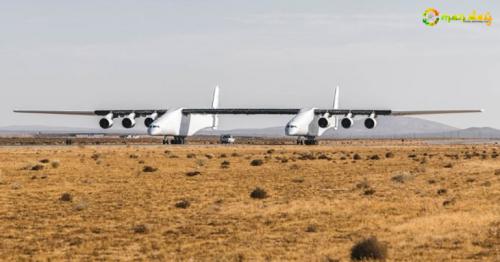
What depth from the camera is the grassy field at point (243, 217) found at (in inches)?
547

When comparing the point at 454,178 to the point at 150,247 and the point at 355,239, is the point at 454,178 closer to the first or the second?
the point at 355,239

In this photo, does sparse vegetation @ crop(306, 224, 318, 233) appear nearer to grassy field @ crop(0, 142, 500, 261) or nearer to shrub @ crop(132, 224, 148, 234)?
grassy field @ crop(0, 142, 500, 261)

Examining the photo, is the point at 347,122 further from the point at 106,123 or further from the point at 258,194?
the point at 258,194

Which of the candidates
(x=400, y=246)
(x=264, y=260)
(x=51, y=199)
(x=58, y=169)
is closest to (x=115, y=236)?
Result: (x=264, y=260)

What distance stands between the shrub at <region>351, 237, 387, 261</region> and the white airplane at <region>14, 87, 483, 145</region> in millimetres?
66185

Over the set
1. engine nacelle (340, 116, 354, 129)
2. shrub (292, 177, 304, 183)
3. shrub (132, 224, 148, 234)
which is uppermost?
engine nacelle (340, 116, 354, 129)

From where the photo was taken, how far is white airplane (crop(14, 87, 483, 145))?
266 feet

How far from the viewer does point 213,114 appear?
97.9m

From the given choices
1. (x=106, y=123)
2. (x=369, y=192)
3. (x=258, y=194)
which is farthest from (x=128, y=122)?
(x=369, y=192)

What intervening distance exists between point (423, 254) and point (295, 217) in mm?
6014

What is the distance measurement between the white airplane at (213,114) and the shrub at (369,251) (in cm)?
6618

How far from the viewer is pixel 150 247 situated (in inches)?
564

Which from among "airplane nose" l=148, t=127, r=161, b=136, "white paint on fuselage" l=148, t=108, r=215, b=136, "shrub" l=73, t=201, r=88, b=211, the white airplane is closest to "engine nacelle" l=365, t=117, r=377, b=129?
the white airplane

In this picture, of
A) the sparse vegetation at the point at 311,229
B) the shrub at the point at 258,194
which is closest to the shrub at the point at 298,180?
the shrub at the point at 258,194
